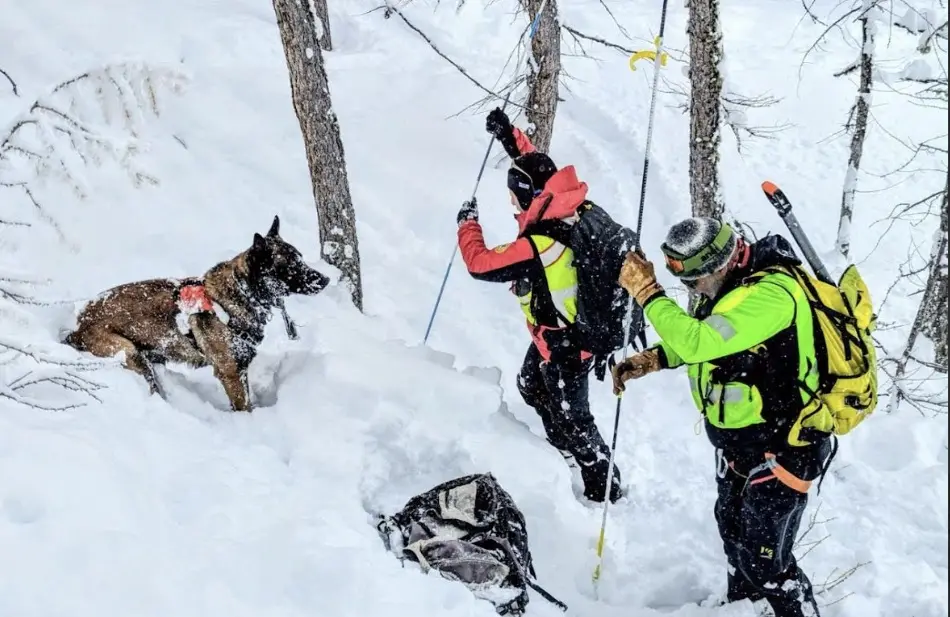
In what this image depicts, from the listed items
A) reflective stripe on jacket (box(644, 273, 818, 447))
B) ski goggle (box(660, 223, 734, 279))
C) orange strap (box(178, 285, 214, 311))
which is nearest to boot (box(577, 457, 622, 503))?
reflective stripe on jacket (box(644, 273, 818, 447))

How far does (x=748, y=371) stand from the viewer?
11.8ft

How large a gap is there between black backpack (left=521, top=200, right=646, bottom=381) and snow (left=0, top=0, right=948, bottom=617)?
1212 millimetres

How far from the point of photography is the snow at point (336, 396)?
10.8ft

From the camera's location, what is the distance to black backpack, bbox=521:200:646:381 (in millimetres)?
4520

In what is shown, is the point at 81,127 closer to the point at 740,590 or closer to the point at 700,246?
the point at 700,246

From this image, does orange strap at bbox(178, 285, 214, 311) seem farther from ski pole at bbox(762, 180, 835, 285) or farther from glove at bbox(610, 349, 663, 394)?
ski pole at bbox(762, 180, 835, 285)

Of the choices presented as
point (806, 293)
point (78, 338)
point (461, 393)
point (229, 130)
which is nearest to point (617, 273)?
point (806, 293)

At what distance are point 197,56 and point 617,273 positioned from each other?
9138 millimetres

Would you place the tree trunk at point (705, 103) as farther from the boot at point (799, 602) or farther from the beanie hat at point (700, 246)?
the boot at point (799, 602)

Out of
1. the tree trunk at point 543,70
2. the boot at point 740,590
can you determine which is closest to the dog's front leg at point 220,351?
the boot at point 740,590

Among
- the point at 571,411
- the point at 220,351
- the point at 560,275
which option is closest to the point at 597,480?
the point at 571,411

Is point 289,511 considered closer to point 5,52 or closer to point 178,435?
point 178,435

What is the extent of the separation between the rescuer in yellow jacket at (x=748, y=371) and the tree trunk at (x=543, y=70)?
4325 millimetres

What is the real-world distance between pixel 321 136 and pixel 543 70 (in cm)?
282
